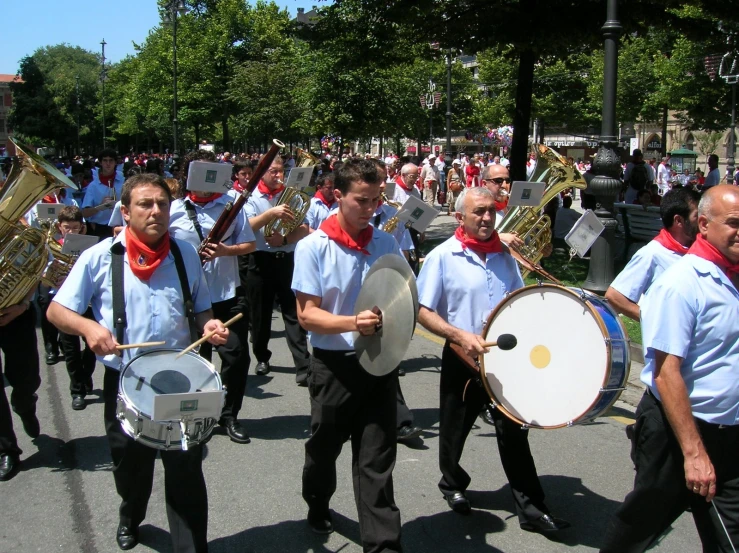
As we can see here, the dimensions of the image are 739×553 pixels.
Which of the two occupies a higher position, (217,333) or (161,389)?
(217,333)

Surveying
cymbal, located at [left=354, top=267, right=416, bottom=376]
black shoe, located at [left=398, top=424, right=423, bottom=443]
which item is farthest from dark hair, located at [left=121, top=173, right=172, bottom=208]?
black shoe, located at [left=398, top=424, right=423, bottom=443]

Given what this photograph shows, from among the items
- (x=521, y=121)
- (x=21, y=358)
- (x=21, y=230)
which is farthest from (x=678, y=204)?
(x=521, y=121)

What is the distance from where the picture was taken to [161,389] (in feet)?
10.8

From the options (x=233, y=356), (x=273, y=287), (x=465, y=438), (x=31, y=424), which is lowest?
(x=31, y=424)

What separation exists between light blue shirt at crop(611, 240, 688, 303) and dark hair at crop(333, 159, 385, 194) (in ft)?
5.61

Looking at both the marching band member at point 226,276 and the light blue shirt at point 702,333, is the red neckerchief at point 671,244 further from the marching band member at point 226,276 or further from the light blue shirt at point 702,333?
the marching band member at point 226,276

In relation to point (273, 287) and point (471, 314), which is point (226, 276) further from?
point (471, 314)

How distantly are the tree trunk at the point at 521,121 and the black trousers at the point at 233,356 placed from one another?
8.22 m

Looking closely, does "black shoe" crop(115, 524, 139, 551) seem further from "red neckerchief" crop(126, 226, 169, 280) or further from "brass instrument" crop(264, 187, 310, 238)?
"brass instrument" crop(264, 187, 310, 238)

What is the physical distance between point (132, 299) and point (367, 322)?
3.66 feet

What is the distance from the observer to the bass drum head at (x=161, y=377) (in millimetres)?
3223

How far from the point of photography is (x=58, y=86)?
72.8 m

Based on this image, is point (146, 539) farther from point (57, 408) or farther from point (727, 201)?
point (727, 201)

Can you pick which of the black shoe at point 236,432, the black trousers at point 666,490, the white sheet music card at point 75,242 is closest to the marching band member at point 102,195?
the white sheet music card at point 75,242
